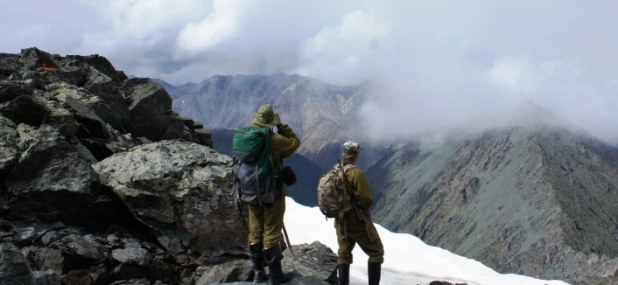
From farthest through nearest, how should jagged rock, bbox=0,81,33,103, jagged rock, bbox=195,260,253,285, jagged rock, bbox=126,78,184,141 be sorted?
jagged rock, bbox=126,78,184,141
jagged rock, bbox=0,81,33,103
jagged rock, bbox=195,260,253,285

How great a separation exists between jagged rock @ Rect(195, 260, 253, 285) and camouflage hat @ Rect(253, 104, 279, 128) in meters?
3.63

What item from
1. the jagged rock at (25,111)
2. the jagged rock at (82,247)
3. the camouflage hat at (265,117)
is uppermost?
the jagged rock at (25,111)

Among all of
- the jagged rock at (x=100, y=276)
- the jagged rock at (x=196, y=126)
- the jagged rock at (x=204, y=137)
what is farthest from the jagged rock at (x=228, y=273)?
the jagged rock at (x=196, y=126)

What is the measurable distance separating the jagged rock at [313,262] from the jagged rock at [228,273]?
1.02 meters

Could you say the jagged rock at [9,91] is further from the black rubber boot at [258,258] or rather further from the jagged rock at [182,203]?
the black rubber boot at [258,258]

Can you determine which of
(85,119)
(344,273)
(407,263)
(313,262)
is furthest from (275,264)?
(85,119)

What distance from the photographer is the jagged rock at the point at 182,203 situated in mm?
13617

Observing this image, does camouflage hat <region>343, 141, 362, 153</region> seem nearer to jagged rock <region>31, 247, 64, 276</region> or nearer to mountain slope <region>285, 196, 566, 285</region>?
mountain slope <region>285, 196, 566, 285</region>

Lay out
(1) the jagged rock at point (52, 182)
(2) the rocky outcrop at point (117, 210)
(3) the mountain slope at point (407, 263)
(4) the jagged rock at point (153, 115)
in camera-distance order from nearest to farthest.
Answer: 1. (2) the rocky outcrop at point (117, 210)
2. (1) the jagged rock at point (52, 182)
3. (3) the mountain slope at point (407, 263)
4. (4) the jagged rock at point (153, 115)

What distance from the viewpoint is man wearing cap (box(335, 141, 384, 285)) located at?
38.1 feet

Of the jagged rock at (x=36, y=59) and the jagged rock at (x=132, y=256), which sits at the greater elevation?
the jagged rock at (x=36, y=59)

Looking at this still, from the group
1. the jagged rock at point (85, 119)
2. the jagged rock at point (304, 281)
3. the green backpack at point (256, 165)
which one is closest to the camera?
the green backpack at point (256, 165)

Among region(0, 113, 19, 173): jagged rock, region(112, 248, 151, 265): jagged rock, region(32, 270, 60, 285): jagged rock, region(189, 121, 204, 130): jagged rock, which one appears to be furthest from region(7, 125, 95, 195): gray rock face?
region(189, 121, 204, 130): jagged rock

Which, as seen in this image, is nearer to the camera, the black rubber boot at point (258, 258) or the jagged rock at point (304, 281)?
the black rubber boot at point (258, 258)
